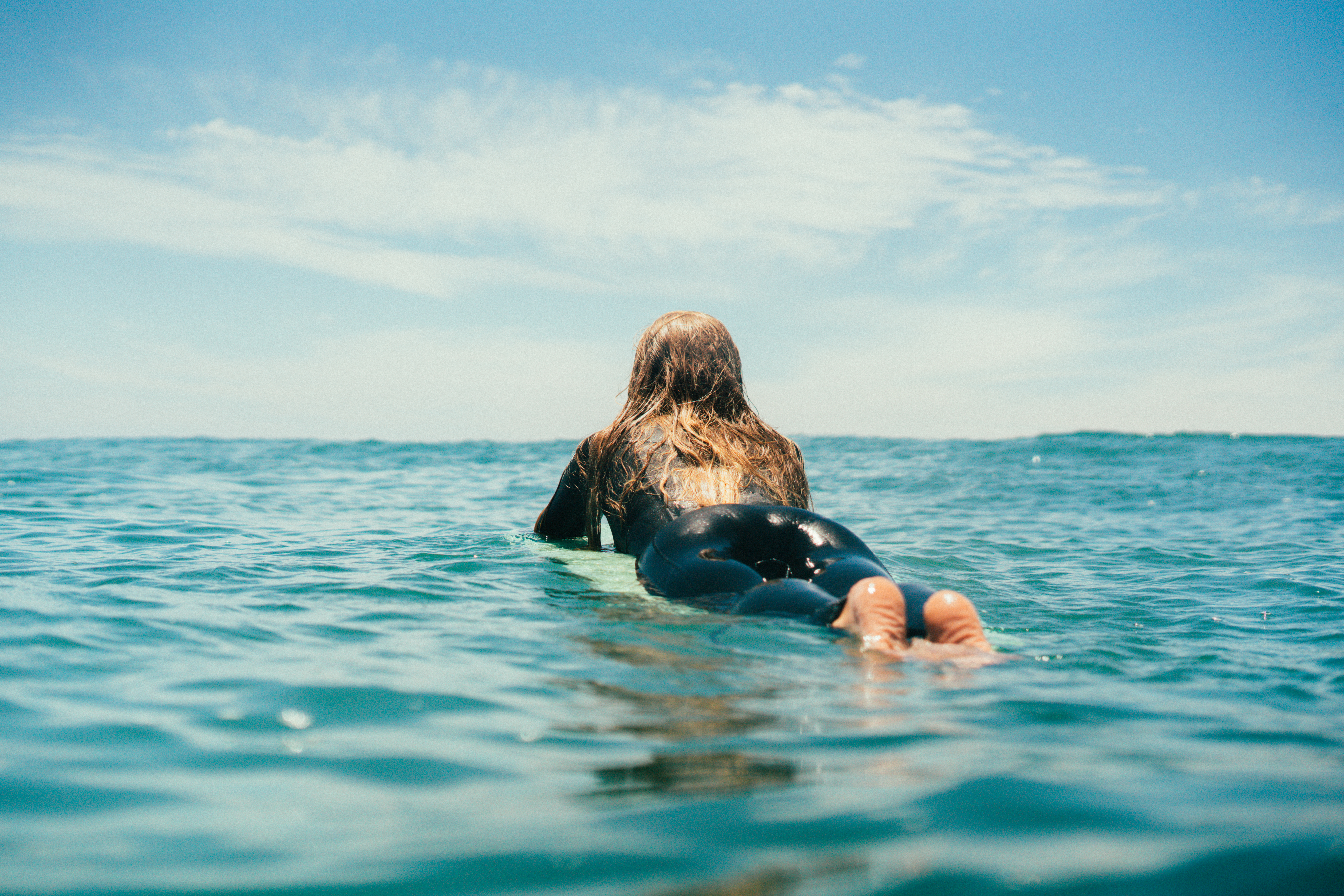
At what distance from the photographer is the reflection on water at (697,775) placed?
196 cm

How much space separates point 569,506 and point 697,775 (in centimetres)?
359

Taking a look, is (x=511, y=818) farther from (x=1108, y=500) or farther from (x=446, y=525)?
(x=1108, y=500)

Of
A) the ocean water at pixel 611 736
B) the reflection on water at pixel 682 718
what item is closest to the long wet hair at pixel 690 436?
the ocean water at pixel 611 736

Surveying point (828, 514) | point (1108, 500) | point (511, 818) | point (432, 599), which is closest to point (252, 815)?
point (511, 818)

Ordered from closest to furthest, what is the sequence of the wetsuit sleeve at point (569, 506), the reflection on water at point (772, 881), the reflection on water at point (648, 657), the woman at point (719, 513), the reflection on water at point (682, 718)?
the reflection on water at point (772, 881)
the reflection on water at point (682, 718)
the reflection on water at point (648, 657)
the woman at point (719, 513)
the wetsuit sleeve at point (569, 506)

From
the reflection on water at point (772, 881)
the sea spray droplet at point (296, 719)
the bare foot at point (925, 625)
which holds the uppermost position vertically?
the bare foot at point (925, 625)

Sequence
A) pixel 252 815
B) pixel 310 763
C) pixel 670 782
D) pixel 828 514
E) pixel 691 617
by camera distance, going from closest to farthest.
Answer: pixel 252 815 < pixel 670 782 < pixel 310 763 < pixel 691 617 < pixel 828 514

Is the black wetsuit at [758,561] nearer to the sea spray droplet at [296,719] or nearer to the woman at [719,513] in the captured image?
the woman at [719,513]

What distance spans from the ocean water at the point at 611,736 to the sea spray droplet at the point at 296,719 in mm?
17

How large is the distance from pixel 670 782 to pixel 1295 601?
5059 mm

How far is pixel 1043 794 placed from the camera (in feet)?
6.43

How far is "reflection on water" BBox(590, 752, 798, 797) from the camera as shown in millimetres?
1962

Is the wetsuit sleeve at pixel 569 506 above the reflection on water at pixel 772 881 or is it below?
above

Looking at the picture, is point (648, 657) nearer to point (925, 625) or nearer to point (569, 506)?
point (925, 625)
